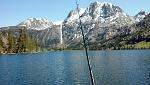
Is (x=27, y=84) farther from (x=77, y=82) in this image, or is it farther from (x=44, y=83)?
(x=77, y=82)

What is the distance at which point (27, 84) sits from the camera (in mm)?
83000

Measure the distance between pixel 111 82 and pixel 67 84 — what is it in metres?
12.6

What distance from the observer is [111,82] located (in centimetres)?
8288

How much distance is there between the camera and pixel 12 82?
87375mm

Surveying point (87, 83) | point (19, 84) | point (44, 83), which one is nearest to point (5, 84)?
point (19, 84)

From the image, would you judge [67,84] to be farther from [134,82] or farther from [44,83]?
[134,82]

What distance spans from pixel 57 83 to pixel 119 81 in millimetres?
A: 18072

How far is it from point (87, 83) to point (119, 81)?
9.67 metres

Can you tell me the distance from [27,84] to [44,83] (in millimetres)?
5084

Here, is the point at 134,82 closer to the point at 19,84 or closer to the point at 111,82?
the point at 111,82

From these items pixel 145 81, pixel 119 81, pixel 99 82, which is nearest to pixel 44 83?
pixel 99 82

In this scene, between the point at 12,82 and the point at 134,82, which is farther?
the point at 12,82

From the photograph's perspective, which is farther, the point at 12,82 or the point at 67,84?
the point at 12,82

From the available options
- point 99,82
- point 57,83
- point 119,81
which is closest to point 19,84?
point 57,83
